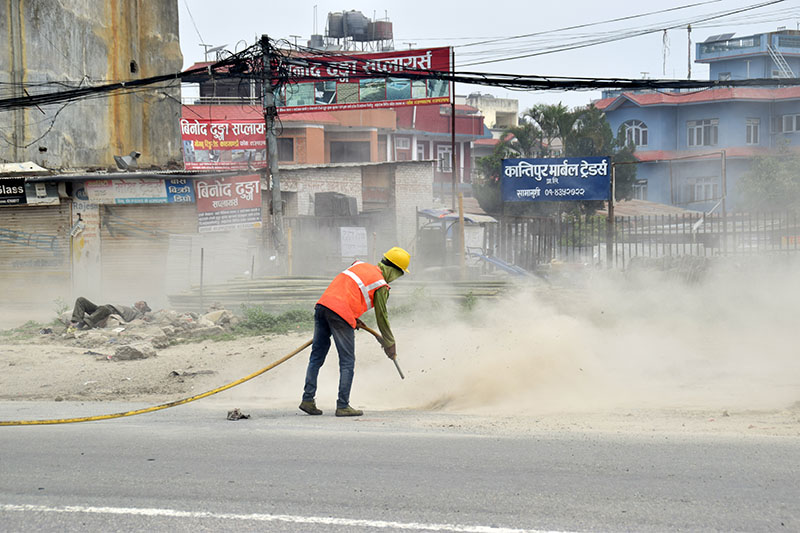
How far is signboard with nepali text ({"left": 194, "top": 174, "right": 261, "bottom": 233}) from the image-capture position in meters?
23.5

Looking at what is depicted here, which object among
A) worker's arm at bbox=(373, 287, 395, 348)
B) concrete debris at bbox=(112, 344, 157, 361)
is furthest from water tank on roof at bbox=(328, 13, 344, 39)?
worker's arm at bbox=(373, 287, 395, 348)

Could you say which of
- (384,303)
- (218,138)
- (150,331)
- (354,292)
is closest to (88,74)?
(218,138)

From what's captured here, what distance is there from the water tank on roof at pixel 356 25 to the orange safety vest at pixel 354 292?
55038 millimetres

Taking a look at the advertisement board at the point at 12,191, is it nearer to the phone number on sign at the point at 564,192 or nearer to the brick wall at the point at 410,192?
the phone number on sign at the point at 564,192

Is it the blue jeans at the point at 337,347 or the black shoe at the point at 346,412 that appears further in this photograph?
the black shoe at the point at 346,412

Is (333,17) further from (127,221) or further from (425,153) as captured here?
(127,221)

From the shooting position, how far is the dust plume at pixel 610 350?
9148mm

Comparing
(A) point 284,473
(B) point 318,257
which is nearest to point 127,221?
(B) point 318,257

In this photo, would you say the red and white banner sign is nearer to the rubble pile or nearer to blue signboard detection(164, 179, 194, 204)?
blue signboard detection(164, 179, 194, 204)

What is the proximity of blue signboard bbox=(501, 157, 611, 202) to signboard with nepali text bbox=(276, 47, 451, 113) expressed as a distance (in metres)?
6.24

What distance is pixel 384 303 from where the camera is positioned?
7797 mm

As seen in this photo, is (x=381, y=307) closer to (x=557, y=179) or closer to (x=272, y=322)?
(x=272, y=322)

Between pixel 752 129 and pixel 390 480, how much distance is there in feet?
168

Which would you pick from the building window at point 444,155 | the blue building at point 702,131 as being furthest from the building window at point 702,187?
the building window at point 444,155
